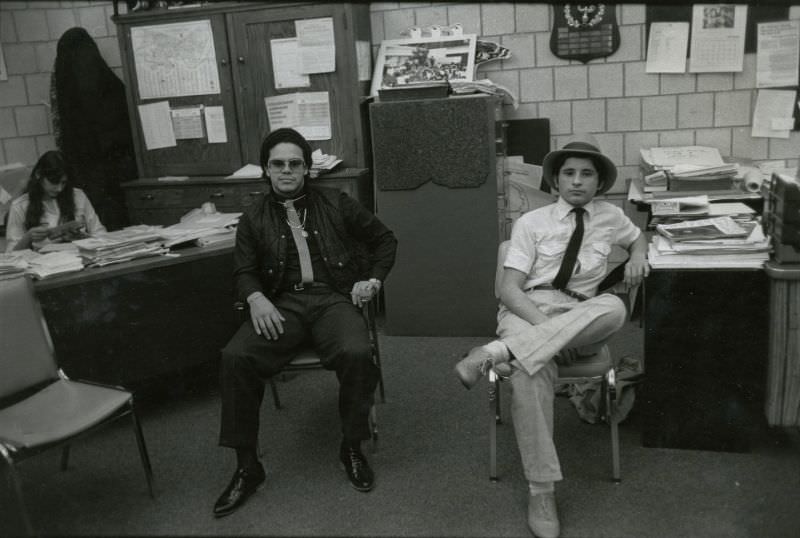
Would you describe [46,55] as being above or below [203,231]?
above

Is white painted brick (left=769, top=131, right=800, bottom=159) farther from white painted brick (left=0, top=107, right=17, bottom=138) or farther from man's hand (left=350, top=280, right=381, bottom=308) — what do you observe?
white painted brick (left=0, top=107, right=17, bottom=138)

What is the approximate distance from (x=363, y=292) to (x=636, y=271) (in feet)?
3.08

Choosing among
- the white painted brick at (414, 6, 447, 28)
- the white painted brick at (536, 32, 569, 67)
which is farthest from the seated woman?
the white painted brick at (536, 32, 569, 67)

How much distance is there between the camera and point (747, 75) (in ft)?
12.8

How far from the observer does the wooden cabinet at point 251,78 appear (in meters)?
4.01

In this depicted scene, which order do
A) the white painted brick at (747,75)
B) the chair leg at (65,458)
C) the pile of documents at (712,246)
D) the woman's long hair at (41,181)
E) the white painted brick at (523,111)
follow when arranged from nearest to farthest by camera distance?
the pile of documents at (712,246)
the chair leg at (65,458)
the woman's long hair at (41,181)
the white painted brick at (747,75)
the white painted brick at (523,111)

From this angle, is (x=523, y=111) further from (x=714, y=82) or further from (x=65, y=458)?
(x=65, y=458)

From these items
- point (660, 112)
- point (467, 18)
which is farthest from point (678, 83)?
point (467, 18)

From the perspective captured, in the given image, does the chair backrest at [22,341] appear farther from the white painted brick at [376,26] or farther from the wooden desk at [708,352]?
the white painted brick at [376,26]

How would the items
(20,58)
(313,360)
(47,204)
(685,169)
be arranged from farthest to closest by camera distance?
(20,58)
(47,204)
(685,169)
(313,360)

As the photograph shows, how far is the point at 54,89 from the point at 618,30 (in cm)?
327

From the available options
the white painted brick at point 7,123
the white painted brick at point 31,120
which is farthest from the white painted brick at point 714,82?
the white painted brick at point 7,123

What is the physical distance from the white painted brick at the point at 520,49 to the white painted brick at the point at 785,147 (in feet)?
4.40

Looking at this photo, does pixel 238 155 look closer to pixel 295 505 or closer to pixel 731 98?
pixel 295 505
